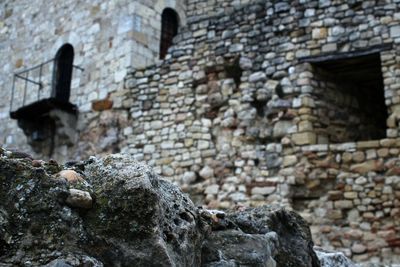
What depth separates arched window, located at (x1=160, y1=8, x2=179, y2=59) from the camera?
1066cm

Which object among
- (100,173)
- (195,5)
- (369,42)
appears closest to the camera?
(100,173)

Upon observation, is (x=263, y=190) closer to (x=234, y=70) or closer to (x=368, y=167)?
(x=368, y=167)

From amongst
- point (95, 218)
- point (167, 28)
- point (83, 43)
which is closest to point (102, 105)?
point (83, 43)

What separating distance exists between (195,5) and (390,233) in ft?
22.2

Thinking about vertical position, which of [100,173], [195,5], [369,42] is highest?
[195,5]

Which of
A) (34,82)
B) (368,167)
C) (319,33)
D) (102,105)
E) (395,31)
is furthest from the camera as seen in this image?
(34,82)

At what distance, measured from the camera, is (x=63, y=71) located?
11.2m

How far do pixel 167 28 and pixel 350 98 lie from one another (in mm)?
4132

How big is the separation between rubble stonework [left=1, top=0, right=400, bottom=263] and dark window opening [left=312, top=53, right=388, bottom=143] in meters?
→ 0.02

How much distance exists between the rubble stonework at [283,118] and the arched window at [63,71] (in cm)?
195

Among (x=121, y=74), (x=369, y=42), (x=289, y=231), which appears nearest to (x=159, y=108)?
(x=121, y=74)

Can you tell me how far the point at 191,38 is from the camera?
9156 millimetres

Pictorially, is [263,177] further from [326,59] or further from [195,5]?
[195,5]

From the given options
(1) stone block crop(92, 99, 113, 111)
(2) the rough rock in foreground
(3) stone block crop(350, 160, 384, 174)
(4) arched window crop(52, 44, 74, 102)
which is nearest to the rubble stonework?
(3) stone block crop(350, 160, 384, 174)
